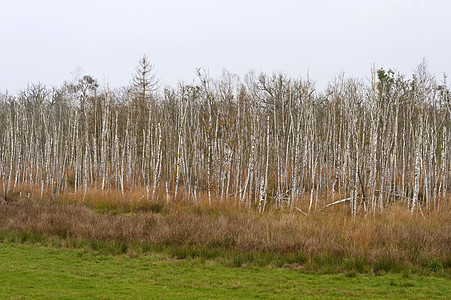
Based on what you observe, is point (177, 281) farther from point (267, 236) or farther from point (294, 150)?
point (294, 150)

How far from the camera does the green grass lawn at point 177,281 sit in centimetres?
542

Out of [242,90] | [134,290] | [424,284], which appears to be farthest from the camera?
[242,90]

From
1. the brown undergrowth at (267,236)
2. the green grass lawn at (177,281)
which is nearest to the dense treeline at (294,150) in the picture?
the brown undergrowth at (267,236)

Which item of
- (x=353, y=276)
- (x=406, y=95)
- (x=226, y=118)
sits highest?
(x=406, y=95)

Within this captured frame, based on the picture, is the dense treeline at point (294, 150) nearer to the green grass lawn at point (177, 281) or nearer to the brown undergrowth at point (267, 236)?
the brown undergrowth at point (267, 236)

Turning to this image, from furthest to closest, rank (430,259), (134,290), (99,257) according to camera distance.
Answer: (99,257)
(430,259)
(134,290)

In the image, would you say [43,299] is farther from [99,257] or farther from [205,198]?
[205,198]

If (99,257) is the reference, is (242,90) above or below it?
above

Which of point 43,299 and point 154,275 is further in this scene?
point 154,275

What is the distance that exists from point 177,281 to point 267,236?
2.60 m

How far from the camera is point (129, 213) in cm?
1264

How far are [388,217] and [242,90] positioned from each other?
7476 mm

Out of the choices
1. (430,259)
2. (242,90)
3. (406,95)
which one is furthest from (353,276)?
(406,95)

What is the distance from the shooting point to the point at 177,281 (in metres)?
6.16
